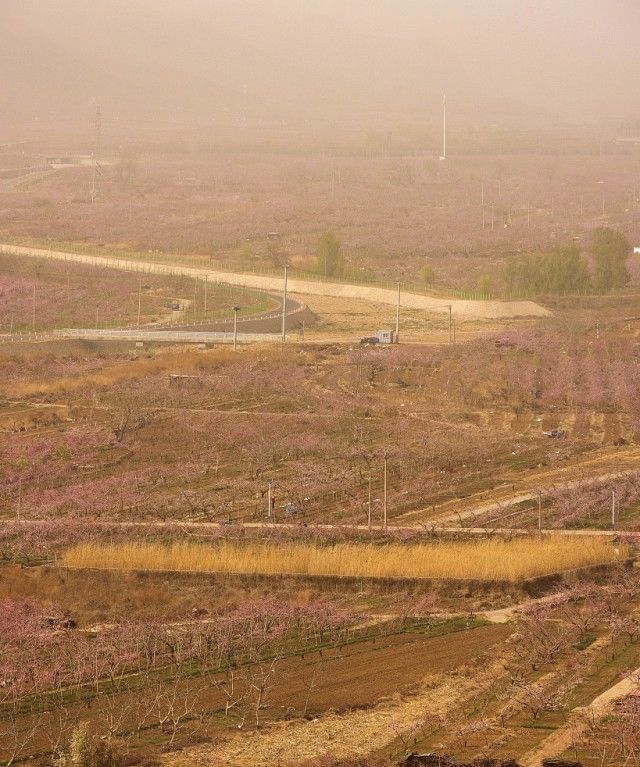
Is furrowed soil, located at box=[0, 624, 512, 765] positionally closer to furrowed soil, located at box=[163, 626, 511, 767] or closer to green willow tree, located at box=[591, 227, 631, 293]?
furrowed soil, located at box=[163, 626, 511, 767]

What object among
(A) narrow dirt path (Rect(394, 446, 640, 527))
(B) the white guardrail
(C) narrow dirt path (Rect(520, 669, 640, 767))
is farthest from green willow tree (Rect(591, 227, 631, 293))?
(C) narrow dirt path (Rect(520, 669, 640, 767))

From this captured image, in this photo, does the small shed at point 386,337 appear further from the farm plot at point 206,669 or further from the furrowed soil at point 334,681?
the furrowed soil at point 334,681

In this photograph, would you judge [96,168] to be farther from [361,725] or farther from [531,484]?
[361,725]

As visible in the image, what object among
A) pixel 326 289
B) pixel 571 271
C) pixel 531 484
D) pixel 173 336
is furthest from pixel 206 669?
pixel 326 289

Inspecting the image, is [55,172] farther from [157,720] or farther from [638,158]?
[157,720]

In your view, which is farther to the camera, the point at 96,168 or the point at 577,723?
the point at 96,168

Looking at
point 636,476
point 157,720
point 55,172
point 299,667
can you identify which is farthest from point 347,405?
point 55,172

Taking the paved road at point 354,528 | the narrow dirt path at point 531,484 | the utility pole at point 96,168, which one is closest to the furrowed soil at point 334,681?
the paved road at point 354,528

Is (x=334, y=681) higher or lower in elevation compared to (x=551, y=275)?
→ lower
